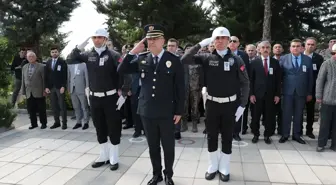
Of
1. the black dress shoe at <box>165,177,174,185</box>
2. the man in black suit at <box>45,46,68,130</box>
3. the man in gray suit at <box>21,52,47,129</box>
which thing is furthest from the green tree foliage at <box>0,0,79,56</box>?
the black dress shoe at <box>165,177,174,185</box>

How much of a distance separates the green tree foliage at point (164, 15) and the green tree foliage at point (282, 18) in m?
1.29

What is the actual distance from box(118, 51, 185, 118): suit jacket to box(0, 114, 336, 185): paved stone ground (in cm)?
106

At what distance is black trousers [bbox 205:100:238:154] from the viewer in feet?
12.5

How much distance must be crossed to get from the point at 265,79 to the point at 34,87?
210 inches

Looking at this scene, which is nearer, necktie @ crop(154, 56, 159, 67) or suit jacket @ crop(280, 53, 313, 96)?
necktie @ crop(154, 56, 159, 67)

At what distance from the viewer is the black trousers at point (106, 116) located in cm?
423

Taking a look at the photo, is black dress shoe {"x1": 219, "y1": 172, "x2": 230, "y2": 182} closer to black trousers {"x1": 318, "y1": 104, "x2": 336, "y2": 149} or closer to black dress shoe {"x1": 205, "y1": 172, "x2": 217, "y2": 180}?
black dress shoe {"x1": 205, "y1": 172, "x2": 217, "y2": 180}

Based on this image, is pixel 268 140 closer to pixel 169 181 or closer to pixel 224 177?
pixel 224 177

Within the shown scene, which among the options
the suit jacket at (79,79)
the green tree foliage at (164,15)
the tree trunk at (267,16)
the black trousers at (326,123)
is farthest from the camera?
the green tree foliage at (164,15)

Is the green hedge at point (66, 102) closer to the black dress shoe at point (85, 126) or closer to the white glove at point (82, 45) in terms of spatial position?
the black dress shoe at point (85, 126)

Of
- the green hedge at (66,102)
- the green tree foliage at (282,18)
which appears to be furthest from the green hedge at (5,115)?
the green tree foliage at (282,18)

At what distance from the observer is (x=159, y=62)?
351 centimetres

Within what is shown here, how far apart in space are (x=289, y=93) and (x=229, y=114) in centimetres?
237

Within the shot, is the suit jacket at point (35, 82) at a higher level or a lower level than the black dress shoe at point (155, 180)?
higher
